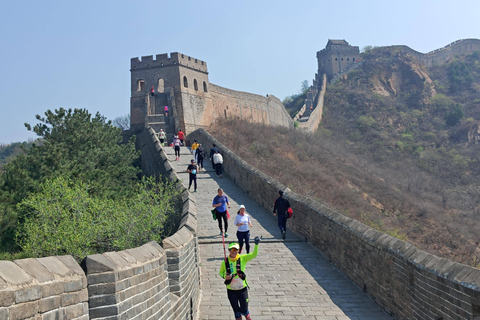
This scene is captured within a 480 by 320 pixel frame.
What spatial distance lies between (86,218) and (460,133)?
2290 inches

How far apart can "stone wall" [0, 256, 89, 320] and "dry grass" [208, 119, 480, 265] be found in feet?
53.5

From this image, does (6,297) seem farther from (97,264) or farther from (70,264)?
(97,264)

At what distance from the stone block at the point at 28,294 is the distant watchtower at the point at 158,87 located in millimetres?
30572

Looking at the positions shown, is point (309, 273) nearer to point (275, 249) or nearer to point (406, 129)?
point (275, 249)

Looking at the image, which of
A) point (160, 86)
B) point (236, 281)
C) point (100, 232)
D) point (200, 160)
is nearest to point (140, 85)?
point (160, 86)

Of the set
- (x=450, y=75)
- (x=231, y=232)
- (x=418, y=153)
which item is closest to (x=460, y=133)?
(x=418, y=153)

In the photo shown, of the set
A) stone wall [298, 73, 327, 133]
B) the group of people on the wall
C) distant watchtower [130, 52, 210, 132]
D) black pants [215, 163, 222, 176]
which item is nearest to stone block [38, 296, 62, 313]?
the group of people on the wall

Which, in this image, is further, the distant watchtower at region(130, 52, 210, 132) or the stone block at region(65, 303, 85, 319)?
the distant watchtower at region(130, 52, 210, 132)

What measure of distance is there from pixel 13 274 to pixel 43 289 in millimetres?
301

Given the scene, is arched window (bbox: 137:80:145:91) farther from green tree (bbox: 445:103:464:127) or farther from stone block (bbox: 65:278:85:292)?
green tree (bbox: 445:103:464:127)

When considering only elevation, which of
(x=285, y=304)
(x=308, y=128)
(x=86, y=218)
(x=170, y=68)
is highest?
(x=170, y=68)

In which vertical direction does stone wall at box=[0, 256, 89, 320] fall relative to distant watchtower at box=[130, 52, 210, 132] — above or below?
below

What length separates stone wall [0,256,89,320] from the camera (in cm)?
299

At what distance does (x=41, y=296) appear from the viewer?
330cm
